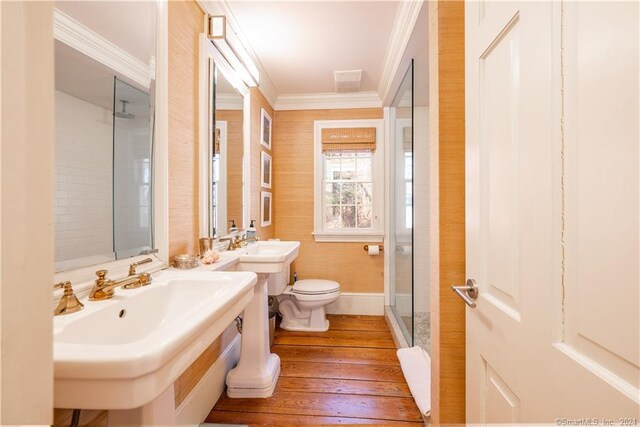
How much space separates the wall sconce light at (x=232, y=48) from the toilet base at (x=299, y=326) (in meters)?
2.20

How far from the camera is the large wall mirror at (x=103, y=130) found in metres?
0.89

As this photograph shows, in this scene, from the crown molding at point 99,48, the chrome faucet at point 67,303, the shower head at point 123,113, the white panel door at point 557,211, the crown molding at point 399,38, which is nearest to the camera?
the white panel door at point 557,211

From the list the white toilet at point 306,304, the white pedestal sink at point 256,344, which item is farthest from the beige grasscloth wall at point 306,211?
the white pedestal sink at point 256,344

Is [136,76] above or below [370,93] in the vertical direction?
below

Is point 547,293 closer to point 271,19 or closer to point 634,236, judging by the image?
point 634,236

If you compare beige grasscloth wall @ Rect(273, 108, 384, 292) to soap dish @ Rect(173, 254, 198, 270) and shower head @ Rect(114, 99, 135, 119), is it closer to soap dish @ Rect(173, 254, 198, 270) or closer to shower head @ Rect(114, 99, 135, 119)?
soap dish @ Rect(173, 254, 198, 270)

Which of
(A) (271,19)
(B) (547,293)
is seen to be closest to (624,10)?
(B) (547,293)

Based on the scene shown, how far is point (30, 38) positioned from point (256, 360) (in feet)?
6.24

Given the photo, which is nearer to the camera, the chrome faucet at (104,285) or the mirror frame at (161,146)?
the chrome faucet at (104,285)

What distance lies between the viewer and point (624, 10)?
433mm

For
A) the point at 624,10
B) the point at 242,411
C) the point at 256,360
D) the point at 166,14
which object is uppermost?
the point at 166,14

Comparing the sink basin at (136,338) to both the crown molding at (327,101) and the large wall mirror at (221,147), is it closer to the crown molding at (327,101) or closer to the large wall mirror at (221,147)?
the large wall mirror at (221,147)

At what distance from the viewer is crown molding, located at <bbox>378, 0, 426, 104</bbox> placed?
1.65 meters

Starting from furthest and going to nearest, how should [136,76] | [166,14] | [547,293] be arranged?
1. [166,14]
2. [136,76]
3. [547,293]
